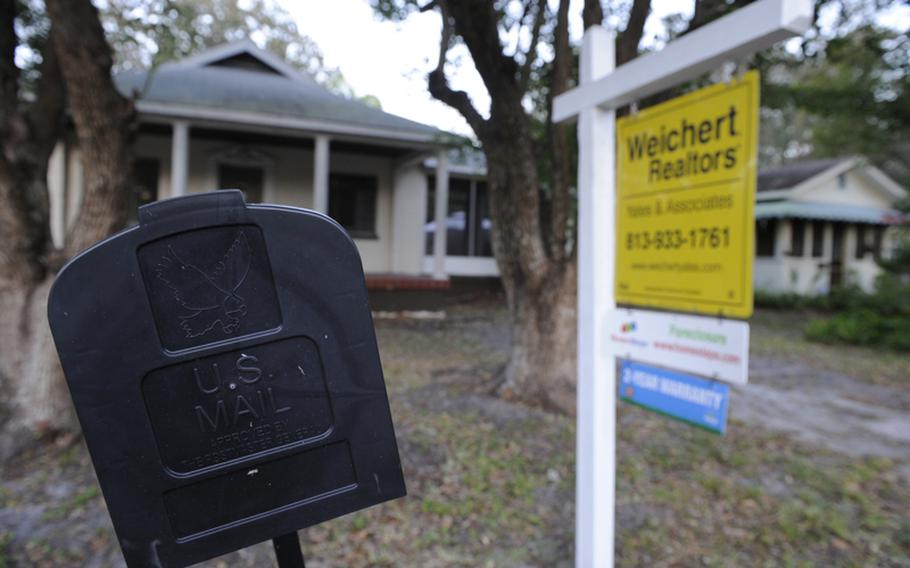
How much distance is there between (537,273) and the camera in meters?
5.40

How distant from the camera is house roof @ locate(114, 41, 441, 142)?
9703 millimetres

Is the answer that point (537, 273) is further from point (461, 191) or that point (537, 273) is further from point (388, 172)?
point (461, 191)

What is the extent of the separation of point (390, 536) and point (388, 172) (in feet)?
33.7

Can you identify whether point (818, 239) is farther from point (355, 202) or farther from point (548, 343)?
point (548, 343)

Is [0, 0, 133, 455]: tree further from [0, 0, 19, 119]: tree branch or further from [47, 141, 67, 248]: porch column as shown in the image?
[47, 141, 67, 248]: porch column

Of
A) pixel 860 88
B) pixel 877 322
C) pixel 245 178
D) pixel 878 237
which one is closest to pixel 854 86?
pixel 860 88

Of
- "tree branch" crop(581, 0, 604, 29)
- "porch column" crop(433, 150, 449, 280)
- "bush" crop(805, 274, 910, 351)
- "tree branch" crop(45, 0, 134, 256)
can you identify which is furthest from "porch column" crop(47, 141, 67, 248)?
"bush" crop(805, 274, 910, 351)

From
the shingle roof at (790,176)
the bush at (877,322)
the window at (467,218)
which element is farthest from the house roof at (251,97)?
the shingle roof at (790,176)

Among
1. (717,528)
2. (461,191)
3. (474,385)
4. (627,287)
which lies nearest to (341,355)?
(627,287)

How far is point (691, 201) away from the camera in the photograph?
254 cm

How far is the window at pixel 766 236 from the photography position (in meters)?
18.6

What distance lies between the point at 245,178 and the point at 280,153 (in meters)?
0.85

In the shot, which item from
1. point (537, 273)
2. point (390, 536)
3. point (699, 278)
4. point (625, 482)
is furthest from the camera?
point (537, 273)

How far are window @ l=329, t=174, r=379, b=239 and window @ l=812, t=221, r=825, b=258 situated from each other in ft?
48.0
